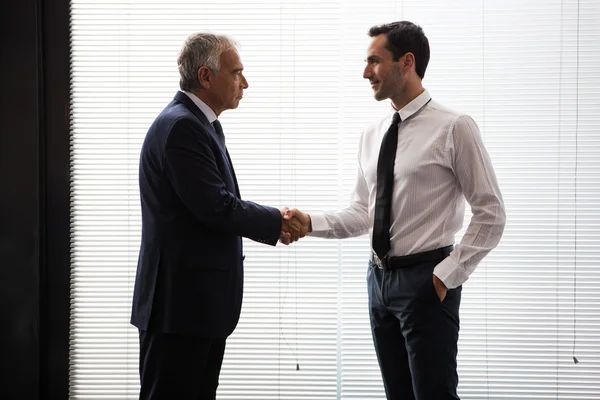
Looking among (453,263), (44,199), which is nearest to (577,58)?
(453,263)

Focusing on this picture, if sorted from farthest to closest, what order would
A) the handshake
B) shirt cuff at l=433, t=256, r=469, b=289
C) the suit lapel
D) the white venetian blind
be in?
the white venetian blind < the handshake < the suit lapel < shirt cuff at l=433, t=256, r=469, b=289

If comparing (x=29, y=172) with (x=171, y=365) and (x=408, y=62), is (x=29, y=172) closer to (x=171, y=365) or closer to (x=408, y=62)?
(x=171, y=365)

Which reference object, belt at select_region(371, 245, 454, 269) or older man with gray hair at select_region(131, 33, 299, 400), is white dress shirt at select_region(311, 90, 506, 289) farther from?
older man with gray hair at select_region(131, 33, 299, 400)

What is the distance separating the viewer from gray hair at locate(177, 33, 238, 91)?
6.37 feet

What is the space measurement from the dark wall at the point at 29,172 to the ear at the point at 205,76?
0.97 metres

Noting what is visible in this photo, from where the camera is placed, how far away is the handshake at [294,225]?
85.6 inches

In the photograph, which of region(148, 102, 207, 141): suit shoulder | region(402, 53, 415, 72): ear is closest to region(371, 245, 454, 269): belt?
region(402, 53, 415, 72): ear

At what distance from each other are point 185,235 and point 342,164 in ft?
3.19

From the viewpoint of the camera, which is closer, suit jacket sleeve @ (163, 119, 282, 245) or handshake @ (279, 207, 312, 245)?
suit jacket sleeve @ (163, 119, 282, 245)

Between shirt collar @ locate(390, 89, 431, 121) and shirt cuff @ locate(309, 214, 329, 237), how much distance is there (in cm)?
53

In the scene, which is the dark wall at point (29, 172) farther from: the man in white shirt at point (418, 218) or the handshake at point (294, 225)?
the man in white shirt at point (418, 218)

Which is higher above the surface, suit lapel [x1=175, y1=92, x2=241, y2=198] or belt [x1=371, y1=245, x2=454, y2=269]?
suit lapel [x1=175, y1=92, x2=241, y2=198]

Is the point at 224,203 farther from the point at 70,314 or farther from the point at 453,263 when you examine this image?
the point at 70,314

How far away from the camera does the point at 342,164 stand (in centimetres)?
254
